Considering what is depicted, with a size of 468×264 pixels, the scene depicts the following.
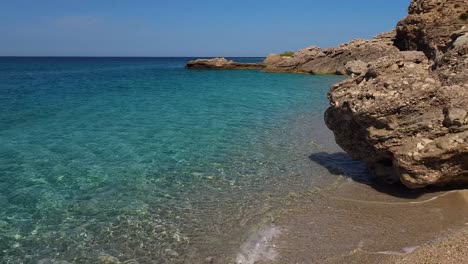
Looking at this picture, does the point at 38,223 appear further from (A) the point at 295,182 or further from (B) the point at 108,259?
(A) the point at 295,182

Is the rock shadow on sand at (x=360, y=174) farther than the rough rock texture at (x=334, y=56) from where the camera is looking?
No

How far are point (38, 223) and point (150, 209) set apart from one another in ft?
8.46

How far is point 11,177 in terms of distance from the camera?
1222 cm

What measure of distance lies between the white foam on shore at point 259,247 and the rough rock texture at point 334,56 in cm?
5994

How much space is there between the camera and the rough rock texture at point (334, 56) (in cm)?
6644

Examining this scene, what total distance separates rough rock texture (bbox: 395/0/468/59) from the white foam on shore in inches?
1312

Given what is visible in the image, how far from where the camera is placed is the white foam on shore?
7410 millimetres

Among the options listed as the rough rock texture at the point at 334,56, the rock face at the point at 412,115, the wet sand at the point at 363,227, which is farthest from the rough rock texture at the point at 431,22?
the wet sand at the point at 363,227

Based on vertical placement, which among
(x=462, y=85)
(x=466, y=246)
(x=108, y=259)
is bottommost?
(x=108, y=259)

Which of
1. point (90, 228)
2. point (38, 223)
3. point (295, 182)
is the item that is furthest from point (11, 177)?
point (295, 182)

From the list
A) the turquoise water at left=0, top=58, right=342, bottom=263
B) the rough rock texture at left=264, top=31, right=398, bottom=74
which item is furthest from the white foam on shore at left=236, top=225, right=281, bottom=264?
the rough rock texture at left=264, top=31, right=398, bottom=74

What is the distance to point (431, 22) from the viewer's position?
43844 mm

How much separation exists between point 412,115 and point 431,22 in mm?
40827

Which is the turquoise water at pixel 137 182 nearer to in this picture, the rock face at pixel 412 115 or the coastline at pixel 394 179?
the coastline at pixel 394 179
